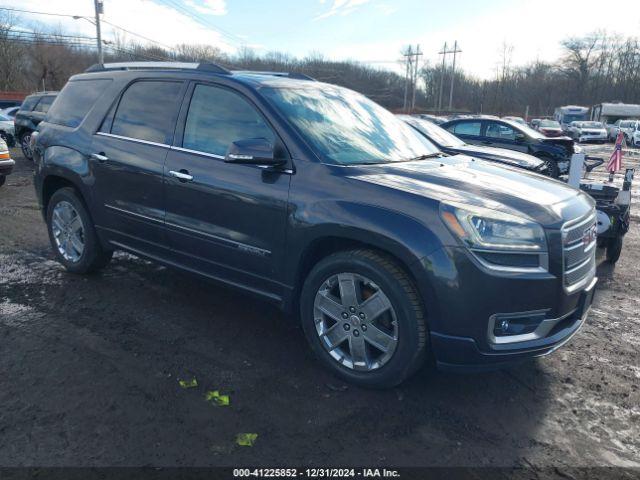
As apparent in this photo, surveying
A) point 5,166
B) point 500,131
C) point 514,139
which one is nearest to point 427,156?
point 5,166

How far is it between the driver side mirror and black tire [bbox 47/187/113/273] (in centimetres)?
223

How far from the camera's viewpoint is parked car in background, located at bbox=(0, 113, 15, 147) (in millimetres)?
16141

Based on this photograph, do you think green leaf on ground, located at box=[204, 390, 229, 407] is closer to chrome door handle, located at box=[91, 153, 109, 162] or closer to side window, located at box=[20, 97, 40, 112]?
chrome door handle, located at box=[91, 153, 109, 162]

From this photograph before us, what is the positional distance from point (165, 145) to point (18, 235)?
12.7 feet

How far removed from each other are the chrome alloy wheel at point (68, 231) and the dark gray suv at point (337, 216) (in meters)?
0.36

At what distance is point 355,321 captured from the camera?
10.3 feet

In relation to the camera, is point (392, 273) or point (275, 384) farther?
point (275, 384)

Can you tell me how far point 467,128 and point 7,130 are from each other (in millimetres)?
14635

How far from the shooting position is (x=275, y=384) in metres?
3.20

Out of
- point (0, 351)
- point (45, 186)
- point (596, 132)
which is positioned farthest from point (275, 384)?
point (596, 132)

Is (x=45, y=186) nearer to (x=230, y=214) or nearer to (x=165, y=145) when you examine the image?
(x=165, y=145)

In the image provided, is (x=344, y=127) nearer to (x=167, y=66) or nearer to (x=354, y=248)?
(x=354, y=248)

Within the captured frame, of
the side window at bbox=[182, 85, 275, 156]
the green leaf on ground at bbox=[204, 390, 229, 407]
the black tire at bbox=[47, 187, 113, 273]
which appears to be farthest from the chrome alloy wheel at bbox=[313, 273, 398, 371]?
the black tire at bbox=[47, 187, 113, 273]

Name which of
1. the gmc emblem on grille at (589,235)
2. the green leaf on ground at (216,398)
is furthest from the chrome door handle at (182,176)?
the gmc emblem on grille at (589,235)
